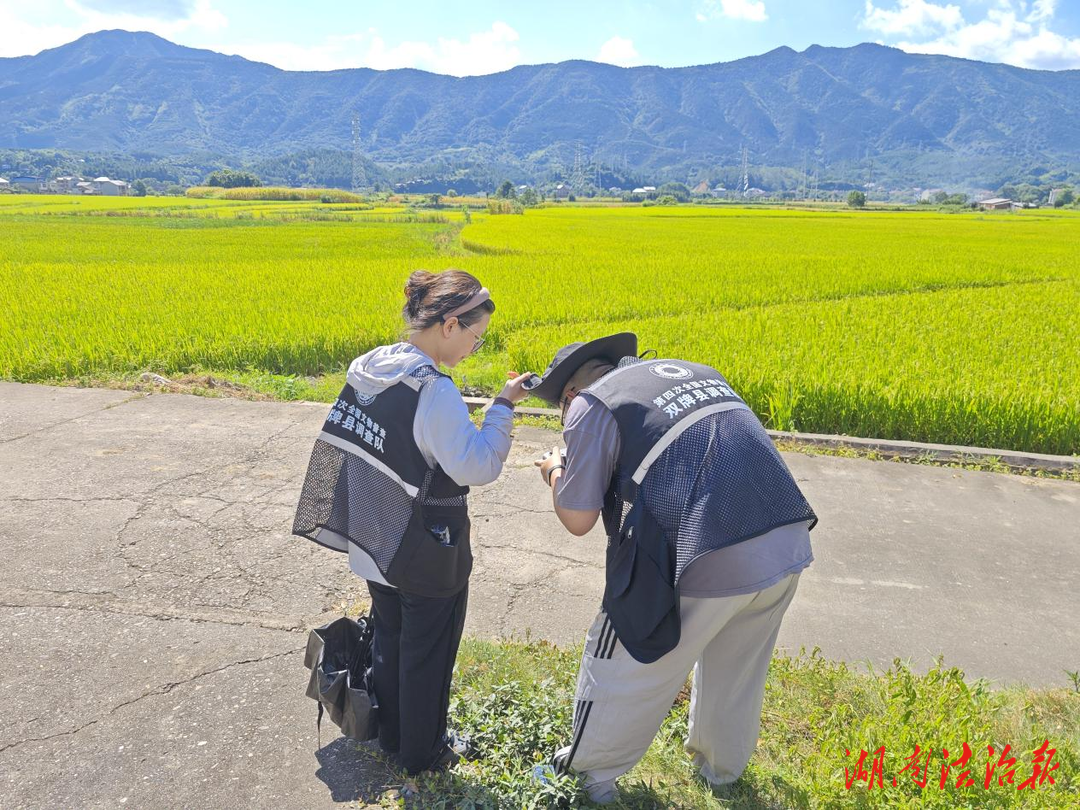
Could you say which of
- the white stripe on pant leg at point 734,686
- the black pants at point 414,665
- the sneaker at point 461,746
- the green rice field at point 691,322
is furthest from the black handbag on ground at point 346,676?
the green rice field at point 691,322

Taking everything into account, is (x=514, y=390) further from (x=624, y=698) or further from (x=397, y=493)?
(x=624, y=698)

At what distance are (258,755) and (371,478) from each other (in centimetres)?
128

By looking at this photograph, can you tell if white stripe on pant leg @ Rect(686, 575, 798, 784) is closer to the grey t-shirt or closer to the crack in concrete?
the grey t-shirt

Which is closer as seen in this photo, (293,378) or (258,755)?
(258,755)

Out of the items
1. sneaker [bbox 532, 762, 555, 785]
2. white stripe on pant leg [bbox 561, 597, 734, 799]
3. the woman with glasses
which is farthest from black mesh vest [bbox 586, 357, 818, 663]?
sneaker [bbox 532, 762, 555, 785]

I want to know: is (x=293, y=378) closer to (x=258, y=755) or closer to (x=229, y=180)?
(x=258, y=755)

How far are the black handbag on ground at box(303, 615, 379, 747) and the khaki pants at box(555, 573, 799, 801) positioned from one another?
0.69 m

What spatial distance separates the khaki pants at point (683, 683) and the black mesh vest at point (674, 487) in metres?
0.13

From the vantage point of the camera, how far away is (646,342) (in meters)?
8.93

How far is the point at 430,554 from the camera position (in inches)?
91.5

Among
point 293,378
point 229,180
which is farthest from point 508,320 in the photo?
point 229,180

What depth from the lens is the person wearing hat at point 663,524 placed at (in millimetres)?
2074

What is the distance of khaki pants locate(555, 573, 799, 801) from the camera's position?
7.36ft

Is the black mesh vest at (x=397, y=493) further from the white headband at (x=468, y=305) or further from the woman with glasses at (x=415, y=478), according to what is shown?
the white headband at (x=468, y=305)
